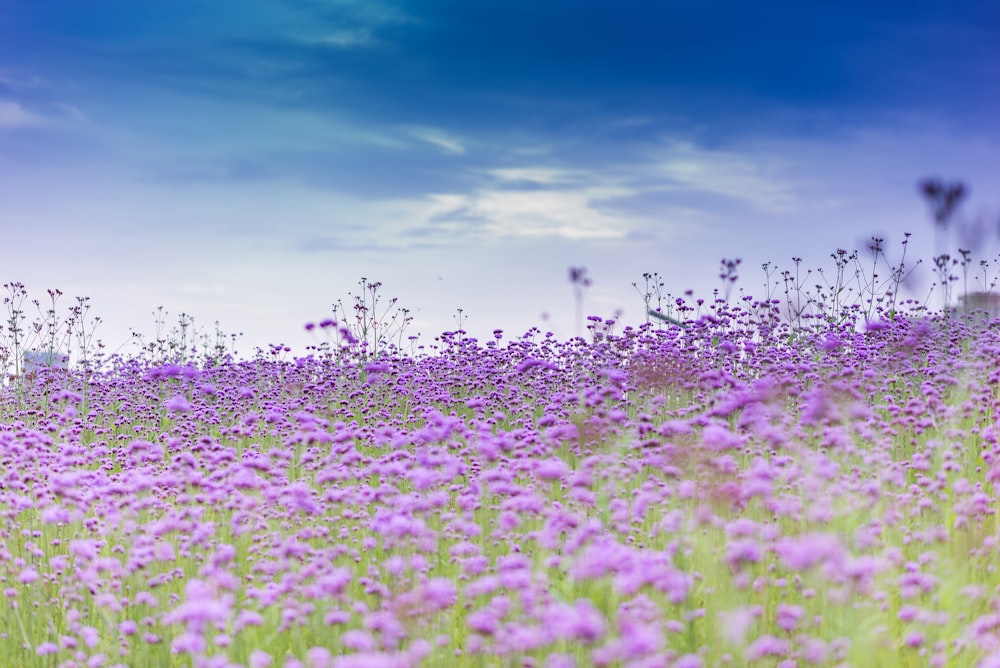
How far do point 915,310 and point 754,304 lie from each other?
2630 millimetres

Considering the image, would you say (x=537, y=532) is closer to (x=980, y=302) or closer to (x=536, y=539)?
(x=536, y=539)

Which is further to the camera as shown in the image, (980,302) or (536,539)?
(980,302)

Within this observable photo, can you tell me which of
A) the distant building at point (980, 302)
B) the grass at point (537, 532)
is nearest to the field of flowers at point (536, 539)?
the grass at point (537, 532)

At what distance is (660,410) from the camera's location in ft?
32.6

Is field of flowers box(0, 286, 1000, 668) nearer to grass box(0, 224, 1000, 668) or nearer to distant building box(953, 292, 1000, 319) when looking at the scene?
grass box(0, 224, 1000, 668)

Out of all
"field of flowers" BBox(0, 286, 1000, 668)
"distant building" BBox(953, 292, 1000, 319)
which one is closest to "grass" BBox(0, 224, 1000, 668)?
"field of flowers" BBox(0, 286, 1000, 668)

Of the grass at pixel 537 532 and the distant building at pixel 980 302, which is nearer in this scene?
the grass at pixel 537 532

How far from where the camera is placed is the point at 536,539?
5297 mm

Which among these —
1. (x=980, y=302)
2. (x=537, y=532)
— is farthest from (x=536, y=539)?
(x=980, y=302)

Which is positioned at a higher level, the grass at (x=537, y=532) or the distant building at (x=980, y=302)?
the distant building at (x=980, y=302)

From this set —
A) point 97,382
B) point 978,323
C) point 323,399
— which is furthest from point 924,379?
point 97,382

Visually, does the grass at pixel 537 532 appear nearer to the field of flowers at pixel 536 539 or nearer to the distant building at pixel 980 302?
the field of flowers at pixel 536 539

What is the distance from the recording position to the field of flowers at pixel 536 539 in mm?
3920

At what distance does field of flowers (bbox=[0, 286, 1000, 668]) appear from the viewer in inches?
154
